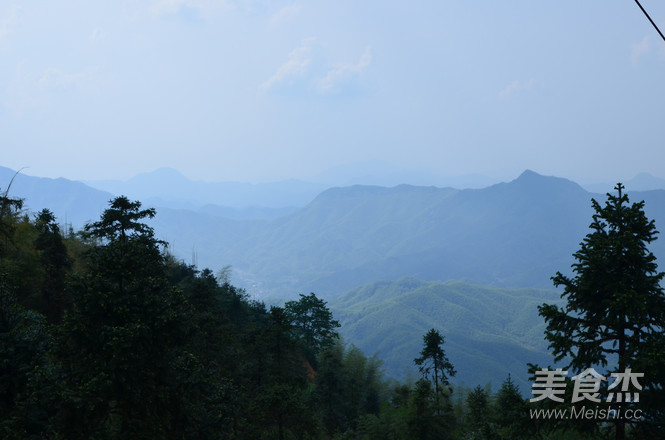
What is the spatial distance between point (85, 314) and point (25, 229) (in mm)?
33820

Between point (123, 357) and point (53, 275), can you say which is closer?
point (123, 357)

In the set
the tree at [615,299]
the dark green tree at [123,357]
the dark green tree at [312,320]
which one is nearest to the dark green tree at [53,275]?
the dark green tree at [123,357]

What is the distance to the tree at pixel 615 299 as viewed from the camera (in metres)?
11.0

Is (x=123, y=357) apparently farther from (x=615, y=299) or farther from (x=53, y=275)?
(x=53, y=275)

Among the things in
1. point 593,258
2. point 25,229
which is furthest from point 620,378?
point 25,229

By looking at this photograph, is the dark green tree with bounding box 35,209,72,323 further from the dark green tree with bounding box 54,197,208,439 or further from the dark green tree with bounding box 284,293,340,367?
the dark green tree with bounding box 284,293,340,367

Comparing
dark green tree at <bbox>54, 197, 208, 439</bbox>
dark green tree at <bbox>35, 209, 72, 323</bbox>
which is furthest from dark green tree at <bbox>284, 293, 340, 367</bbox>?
dark green tree at <bbox>54, 197, 208, 439</bbox>

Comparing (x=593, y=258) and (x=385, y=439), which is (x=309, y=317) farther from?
(x=593, y=258)

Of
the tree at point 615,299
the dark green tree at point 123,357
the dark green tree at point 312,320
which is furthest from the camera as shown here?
the dark green tree at point 312,320

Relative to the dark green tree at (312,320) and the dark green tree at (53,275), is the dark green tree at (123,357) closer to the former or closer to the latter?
the dark green tree at (53,275)

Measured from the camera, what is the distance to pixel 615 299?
11336mm

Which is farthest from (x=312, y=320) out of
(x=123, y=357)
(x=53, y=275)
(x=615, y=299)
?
(x=615, y=299)

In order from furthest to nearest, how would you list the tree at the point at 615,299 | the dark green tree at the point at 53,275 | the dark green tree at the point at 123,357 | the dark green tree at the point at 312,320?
1. the dark green tree at the point at 312,320
2. the dark green tree at the point at 53,275
3. the tree at the point at 615,299
4. the dark green tree at the point at 123,357

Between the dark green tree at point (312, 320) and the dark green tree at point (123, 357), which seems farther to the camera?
the dark green tree at point (312, 320)
